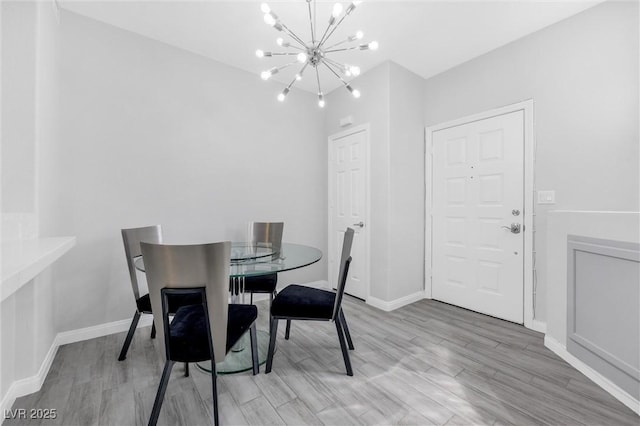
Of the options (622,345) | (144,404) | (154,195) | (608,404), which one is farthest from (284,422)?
(154,195)

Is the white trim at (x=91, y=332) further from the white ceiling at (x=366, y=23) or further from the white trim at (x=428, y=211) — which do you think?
the white trim at (x=428, y=211)

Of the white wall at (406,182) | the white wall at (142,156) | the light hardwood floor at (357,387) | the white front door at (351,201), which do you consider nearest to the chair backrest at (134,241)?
the white wall at (142,156)

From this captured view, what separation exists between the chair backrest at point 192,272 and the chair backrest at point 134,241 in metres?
0.86

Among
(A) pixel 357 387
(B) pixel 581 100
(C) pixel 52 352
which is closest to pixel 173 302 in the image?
(C) pixel 52 352

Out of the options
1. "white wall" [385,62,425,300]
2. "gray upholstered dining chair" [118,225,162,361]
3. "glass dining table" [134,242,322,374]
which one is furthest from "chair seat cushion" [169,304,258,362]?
"white wall" [385,62,425,300]

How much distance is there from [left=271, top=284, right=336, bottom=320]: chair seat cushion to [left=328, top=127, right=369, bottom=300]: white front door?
51.6 inches

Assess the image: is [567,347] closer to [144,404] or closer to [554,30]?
[554,30]

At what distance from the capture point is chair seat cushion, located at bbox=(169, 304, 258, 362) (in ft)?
4.38

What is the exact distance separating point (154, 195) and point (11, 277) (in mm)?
1922

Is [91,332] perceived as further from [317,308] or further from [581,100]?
[581,100]

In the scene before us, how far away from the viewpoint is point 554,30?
2.38m

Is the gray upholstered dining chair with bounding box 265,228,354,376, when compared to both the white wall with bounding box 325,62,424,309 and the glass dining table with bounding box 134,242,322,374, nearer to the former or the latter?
the glass dining table with bounding box 134,242,322,374

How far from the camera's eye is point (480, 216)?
288 centimetres

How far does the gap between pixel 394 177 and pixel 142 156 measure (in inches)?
100
